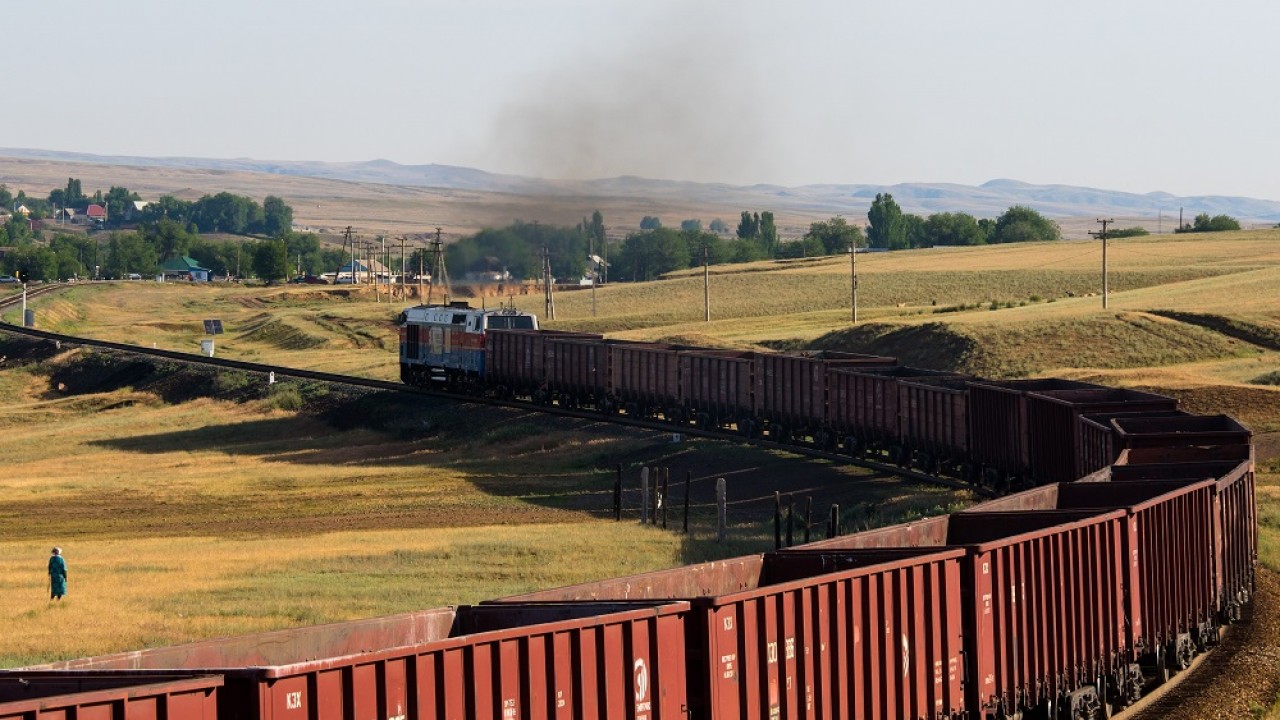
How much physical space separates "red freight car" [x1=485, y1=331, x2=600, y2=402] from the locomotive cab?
20.1 inches

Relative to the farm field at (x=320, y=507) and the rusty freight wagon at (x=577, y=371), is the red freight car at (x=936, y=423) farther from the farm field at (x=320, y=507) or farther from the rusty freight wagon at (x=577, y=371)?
the rusty freight wagon at (x=577, y=371)

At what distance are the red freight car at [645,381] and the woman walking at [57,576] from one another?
1266 inches

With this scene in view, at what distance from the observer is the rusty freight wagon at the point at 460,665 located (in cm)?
1047

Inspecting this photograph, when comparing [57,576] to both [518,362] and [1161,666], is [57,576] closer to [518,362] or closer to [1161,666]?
[1161,666]

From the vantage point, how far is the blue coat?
108 ft

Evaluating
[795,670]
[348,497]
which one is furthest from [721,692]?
[348,497]

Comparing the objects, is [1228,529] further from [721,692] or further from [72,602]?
[72,602]

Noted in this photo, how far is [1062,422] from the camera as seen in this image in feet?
125

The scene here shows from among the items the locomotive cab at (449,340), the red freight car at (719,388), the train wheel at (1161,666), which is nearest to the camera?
the train wheel at (1161,666)

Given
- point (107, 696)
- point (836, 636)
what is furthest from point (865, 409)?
point (107, 696)

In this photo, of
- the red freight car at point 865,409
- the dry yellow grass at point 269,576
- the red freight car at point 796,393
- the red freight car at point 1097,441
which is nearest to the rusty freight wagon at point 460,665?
the dry yellow grass at point 269,576

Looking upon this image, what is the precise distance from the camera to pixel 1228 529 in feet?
85.8

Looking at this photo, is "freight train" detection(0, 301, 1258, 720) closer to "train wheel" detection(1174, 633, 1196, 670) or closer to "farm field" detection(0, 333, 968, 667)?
"train wheel" detection(1174, 633, 1196, 670)

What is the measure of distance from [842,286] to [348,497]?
10120 centimetres
